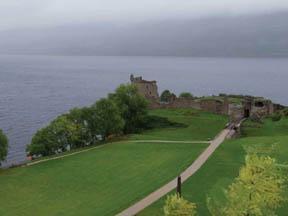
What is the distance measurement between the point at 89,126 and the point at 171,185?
29930 millimetres

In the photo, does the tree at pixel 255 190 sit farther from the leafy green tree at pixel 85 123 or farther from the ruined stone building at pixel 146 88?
the ruined stone building at pixel 146 88

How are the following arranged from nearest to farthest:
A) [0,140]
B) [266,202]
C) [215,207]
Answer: [266,202] → [215,207] → [0,140]

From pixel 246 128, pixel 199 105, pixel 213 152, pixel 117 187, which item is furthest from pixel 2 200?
pixel 199 105

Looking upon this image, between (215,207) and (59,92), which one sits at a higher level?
(215,207)

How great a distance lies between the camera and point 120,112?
8250cm

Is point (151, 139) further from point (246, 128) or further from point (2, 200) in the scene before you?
point (2, 200)

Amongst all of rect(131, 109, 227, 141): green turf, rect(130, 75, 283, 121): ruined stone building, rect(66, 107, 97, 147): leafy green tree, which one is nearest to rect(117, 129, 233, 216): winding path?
rect(131, 109, 227, 141): green turf

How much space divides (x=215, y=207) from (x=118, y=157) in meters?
35.2

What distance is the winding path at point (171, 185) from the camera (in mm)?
40688

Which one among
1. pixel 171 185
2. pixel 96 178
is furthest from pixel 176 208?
pixel 96 178

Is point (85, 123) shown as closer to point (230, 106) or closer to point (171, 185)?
point (171, 185)

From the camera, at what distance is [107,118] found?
247 ft

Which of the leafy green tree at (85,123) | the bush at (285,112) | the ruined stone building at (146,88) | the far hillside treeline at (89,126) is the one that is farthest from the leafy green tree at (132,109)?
the bush at (285,112)

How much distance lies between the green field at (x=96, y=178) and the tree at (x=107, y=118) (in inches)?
189
